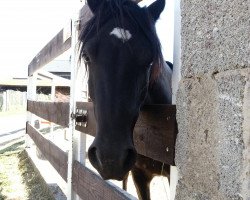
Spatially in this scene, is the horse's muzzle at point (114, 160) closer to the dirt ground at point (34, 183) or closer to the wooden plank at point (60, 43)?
the wooden plank at point (60, 43)

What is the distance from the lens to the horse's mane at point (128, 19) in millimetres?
2064

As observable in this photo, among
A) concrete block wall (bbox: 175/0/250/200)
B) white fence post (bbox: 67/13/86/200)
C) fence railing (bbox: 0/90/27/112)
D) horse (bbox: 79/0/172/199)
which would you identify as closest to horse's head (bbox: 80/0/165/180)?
horse (bbox: 79/0/172/199)

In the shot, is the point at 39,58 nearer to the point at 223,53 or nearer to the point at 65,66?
the point at 223,53

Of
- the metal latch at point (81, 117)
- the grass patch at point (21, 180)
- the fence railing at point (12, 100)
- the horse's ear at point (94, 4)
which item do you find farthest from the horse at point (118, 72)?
the fence railing at point (12, 100)

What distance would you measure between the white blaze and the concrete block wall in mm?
394

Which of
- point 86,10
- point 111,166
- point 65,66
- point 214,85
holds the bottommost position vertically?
point 111,166

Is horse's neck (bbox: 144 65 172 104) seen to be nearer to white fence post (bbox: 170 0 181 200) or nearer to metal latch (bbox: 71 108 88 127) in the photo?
metal latch (bbox: 71 108 88 127)

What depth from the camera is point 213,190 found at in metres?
1.39

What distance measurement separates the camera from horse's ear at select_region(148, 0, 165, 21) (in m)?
2.36

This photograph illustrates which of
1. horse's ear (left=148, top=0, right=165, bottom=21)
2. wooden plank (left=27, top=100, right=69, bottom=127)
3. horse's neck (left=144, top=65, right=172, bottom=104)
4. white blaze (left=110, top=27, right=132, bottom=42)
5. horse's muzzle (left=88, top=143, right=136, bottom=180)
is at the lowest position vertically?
horse's muzzle (left=88, top=143, right=136, bottom=180)

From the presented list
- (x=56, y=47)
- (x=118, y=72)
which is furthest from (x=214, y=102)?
(x=56, y=47)

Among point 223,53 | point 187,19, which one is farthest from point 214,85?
point 187,19

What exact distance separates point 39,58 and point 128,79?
4774 millimetres

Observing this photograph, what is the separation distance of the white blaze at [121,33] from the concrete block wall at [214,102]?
39 cm
